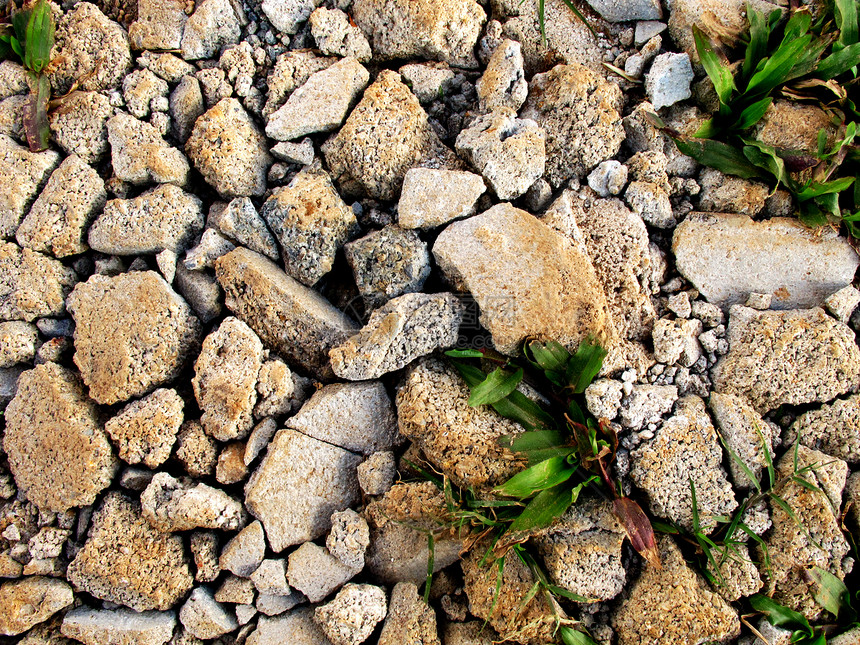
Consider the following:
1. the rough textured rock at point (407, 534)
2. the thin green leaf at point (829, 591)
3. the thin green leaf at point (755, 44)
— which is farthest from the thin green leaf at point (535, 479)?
the thin green leaf at point (755, 44)

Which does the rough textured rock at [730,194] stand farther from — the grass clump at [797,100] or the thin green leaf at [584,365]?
the thin green leaf at [584,365]

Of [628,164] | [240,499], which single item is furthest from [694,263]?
[240,499]

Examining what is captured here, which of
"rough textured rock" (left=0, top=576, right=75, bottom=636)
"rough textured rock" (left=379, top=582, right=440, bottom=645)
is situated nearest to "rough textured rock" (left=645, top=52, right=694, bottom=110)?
"rough textured rock" (left=379, top=582, right=440, bottom=645)

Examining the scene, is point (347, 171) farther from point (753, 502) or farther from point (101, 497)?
point (753, 502)

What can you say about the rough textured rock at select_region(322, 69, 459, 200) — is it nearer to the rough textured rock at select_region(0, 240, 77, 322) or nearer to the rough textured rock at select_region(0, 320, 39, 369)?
the rough textured rock at select_region(0, 240, 77, 322)

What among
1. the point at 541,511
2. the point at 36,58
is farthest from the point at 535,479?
the point at 36,58
